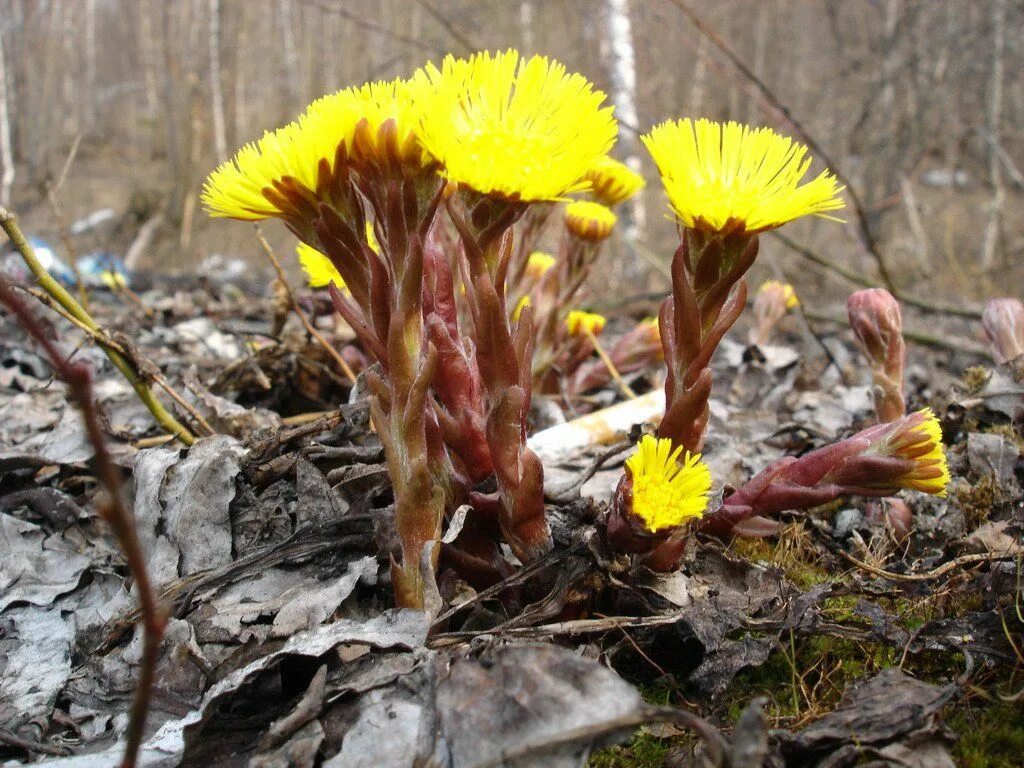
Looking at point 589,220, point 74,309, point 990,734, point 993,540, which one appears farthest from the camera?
point 589,220

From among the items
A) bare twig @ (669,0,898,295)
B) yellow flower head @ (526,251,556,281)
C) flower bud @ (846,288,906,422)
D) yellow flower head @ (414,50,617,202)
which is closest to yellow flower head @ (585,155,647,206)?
yellow flower head @ (526,251,556,281)

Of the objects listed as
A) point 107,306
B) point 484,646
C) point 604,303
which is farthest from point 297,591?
point 107,306

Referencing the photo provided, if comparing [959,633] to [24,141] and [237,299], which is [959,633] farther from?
[24,141]

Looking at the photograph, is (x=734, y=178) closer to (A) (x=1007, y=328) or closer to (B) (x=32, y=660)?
(A) (x=1007, y=328)

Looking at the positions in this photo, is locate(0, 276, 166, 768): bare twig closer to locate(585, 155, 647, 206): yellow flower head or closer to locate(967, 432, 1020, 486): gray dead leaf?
locate(585, 155, 647, 206): yellow flower head

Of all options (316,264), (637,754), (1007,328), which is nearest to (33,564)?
(316,264)

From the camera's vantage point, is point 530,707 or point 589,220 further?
point 589,220
